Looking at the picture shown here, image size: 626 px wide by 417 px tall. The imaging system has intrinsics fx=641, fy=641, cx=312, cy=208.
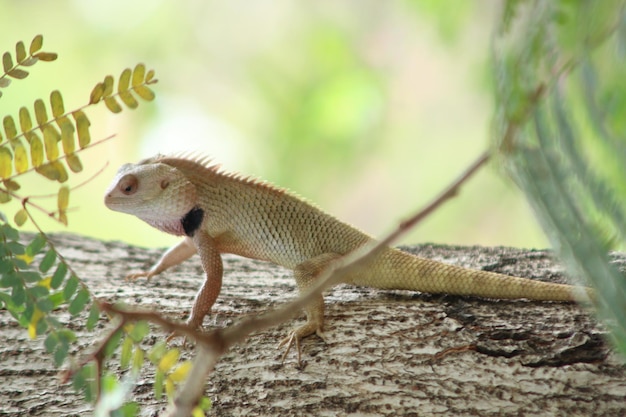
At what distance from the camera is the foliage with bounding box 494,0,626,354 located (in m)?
1.02

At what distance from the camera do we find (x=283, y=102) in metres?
4.96

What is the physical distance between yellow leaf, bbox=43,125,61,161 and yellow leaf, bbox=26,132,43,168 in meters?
0.02

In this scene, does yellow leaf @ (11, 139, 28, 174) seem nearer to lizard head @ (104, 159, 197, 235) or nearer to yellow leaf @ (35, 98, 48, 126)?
yellow leaf @ (35, 98, 48, 126)

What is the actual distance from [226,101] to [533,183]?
4556 millimetres

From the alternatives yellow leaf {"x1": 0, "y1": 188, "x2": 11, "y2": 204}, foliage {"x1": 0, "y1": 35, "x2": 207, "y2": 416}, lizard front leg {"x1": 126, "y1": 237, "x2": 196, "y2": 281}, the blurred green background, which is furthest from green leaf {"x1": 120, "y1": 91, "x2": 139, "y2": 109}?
the blurred green background

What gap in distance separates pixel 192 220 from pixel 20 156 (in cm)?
79

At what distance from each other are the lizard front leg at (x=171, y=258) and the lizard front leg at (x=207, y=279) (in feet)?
0.74

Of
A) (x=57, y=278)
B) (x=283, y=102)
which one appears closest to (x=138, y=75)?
(x=57, y=278)

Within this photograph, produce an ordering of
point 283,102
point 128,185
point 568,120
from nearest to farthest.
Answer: point 568,120
point 128,185
point 283,102

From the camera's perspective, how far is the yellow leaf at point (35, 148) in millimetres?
1626

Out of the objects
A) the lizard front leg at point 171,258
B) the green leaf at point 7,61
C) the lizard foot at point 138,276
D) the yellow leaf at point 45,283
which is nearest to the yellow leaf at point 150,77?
the green leaf at point 7,61

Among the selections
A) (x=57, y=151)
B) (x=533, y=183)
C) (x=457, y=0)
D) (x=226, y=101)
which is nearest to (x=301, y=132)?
(x=226, y=101)

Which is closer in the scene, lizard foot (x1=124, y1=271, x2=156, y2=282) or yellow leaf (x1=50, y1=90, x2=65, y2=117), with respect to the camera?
yellow leaf (x1=50, y1=90, x2=65, y2=117)

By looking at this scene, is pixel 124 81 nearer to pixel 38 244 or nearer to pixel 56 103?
pixel 56 103
